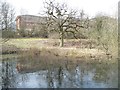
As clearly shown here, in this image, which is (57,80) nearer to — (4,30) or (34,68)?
(34,68)

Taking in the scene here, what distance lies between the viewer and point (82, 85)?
1156 centimetres

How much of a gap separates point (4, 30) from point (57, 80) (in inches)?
520

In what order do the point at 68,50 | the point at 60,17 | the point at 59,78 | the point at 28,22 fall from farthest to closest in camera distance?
the point at 28,22, the point at 60,17, the point at 68,50, the point at 59,78

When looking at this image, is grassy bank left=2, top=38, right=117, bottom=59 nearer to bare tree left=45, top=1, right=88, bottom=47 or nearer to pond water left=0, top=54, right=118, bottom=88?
bare tree left=45, top=1, right=88, bottom=47

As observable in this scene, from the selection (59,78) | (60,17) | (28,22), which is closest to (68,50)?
(60,17)

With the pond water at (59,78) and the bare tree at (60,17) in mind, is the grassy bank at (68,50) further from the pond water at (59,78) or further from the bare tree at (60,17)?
the pond water at (59,78)

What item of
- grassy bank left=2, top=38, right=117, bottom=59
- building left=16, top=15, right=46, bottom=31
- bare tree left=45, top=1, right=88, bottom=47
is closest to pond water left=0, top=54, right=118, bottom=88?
grassy bank left=2, top=38, right=117, bottom=59

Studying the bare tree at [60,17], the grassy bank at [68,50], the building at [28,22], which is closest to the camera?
the grassy bank at [68,50]

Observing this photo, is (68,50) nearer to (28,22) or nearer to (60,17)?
(60,17)

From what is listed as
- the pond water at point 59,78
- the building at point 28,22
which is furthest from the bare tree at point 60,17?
the pond water at point 59,78

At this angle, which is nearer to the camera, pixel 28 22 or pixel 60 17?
pixel 60 17

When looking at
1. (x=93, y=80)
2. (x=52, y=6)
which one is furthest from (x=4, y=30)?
(x=93, y=80)

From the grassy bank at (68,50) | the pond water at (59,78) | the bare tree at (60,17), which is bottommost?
the pond water at (59,78)

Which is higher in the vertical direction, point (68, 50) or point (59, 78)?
point (68, 50)
